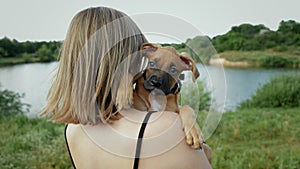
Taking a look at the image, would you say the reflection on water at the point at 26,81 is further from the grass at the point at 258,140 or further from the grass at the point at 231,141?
the grass at the point at 258,140

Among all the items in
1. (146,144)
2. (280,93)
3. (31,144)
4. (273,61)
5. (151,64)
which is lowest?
(31,144)

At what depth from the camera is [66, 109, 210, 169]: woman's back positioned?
2.65 feet

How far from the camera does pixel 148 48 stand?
901mm

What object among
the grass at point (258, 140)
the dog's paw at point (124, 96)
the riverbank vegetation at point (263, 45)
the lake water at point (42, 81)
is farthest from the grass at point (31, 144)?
the dog's paw at point (124, 96)

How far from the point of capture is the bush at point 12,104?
13.5ft

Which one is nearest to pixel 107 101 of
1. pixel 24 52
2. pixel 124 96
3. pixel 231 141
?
pixel 124 96

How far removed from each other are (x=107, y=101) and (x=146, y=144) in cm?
9

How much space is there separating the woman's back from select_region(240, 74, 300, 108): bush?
3.66m

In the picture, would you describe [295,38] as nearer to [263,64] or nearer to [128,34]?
[263,64]

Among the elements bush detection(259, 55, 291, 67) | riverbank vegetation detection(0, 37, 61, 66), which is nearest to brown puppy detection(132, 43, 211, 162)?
riverbank vegetation detection(0, 37, 61, 66)

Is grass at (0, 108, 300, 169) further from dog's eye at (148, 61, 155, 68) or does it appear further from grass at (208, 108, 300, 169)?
dog's eye at (148, 61, 155, 68)

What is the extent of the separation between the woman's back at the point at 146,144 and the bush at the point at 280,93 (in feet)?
12.0

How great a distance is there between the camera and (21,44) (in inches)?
156

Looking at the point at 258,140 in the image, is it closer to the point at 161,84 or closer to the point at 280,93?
the point at 280,93
